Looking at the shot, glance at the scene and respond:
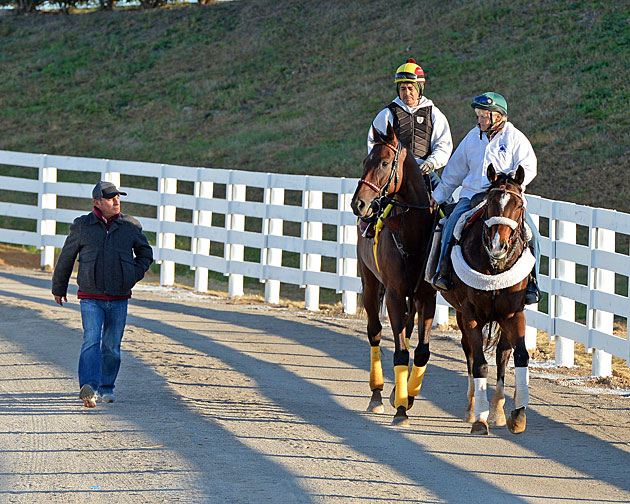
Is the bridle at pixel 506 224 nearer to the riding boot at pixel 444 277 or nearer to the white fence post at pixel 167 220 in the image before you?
the riding boot at pixel 444 277

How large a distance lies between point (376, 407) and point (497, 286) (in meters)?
1.78

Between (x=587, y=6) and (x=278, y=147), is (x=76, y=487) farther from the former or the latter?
(x=587, y=6)

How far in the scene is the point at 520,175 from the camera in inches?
312

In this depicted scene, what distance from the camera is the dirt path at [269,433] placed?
262 inches

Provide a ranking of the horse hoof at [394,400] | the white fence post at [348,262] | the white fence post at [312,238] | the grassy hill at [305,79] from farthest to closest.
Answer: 1. the grassy hill at [305,79]
2. the white fence post at [312,238]
3. the white fence post at [348,262]
4. the horse hoof at [394,400]

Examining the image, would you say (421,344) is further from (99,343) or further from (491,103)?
(99,343)

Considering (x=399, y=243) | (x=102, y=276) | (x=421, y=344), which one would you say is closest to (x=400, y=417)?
(x=421, y=344)

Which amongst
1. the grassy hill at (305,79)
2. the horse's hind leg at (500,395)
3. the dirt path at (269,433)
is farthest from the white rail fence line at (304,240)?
the grassy hill at (305,79)

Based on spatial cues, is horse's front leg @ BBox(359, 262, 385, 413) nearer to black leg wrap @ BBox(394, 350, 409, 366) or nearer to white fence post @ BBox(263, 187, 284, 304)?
black leg wrap @ BBox(394, 350, 409, 366)

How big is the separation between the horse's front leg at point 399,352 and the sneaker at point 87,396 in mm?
2488

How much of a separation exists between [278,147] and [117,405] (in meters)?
27.5

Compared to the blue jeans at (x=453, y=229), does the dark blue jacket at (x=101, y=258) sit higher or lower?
lower

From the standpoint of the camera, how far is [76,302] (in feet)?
48.2

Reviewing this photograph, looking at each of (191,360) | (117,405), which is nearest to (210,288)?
(191,360)
